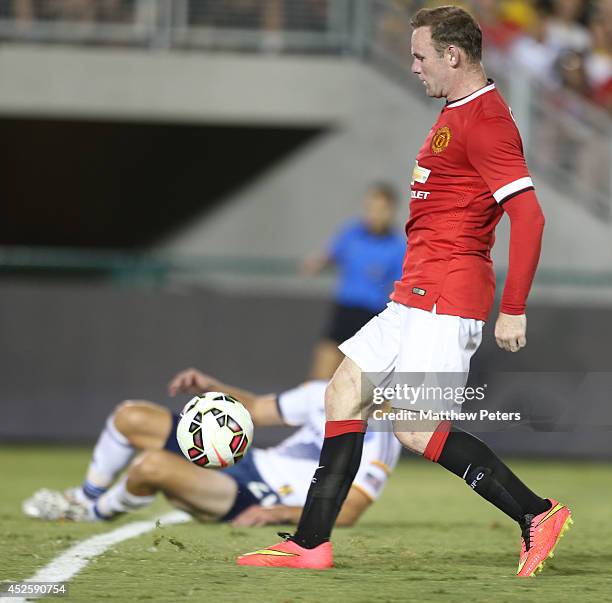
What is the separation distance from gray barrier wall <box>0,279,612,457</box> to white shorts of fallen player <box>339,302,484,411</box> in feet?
22.5

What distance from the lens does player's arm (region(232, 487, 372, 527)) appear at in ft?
23.5

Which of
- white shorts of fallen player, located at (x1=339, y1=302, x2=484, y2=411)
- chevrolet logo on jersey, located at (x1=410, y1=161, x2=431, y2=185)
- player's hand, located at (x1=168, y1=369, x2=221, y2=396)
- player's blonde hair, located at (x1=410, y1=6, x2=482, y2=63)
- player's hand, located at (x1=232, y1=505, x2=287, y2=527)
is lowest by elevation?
player's hand, located at (x1=232, y1=505, x2=287, y2=527)

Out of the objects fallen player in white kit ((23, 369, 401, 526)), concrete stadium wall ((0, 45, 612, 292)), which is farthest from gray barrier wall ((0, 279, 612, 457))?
fallen player in white kit ((23, 369, 401, 526))

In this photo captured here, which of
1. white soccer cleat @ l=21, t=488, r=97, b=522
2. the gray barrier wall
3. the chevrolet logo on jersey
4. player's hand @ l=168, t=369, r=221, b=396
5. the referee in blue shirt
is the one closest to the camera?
the chevrolet logo on jersey

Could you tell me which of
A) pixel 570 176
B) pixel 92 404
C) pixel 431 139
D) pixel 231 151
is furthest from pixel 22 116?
pixel 431 139

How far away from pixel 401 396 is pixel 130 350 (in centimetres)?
721

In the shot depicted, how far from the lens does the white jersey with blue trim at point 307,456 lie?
23.5ft

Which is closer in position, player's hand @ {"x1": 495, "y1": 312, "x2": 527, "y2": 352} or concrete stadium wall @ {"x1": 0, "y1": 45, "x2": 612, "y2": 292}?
player's hand @ {"x1": 495, "y1": 312, "x2": 527, "y2": 352}

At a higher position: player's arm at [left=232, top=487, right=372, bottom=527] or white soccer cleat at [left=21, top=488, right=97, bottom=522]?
player's arm at [left=232, top=487, right=372, bottom=527]

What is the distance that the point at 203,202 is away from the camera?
15.9 meters

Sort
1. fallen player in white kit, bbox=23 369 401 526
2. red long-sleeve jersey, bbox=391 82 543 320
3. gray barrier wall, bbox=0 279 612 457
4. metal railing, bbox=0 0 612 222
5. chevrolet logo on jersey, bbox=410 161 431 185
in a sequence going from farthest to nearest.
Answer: metal railing, bbox=0 0 612 222 → gray barrier wall, bbox=0 279 612 457 → fallen player in white kit, bbox=23 369 401 526 → chevrolet logo on jersey, bbox=410 161 431 185 → red long-sleeve jersey, bbox=391 82 543 320

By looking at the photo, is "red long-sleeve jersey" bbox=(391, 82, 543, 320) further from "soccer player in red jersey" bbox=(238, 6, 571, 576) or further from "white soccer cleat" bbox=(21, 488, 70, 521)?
"white soccer cleat" bbox=(21, 488, 70, 521)

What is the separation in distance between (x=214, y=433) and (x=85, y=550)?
805mm
